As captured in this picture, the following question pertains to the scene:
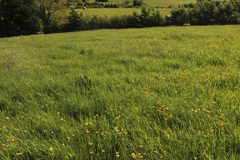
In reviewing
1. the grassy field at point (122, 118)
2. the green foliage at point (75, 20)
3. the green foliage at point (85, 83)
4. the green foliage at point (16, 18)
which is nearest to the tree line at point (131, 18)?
the green foliage at point (75, 20)

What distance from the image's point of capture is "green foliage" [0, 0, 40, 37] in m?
31.9

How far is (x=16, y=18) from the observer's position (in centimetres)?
3278

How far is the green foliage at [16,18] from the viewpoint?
31.9 m

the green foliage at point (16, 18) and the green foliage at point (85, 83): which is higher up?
the green foliage at point (16, 18)

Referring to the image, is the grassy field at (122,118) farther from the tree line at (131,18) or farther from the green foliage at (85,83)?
the tree line at (131,18)

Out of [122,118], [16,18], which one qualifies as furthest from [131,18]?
[122,118]

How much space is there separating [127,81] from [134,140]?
2301mm

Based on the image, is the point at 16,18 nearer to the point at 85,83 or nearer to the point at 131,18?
the point at 131,18

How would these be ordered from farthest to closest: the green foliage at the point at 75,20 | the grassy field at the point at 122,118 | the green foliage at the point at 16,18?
1. the green foliage at the point at 75,20
2. the green foliage at the point at 16,18
3. the grassy field at the point at 122,118

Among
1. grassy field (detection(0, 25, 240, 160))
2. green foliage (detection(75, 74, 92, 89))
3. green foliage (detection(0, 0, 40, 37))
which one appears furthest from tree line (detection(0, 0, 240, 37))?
green foliage (detection(75, 74, 92, 89))

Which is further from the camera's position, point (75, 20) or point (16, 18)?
point (75, 20)

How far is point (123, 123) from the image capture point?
2387 mm

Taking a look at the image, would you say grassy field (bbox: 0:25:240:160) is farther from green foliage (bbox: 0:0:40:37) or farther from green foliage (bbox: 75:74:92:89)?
green foliage (bbox: 0:0:40:37)

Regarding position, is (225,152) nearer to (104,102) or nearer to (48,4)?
(104,102)
